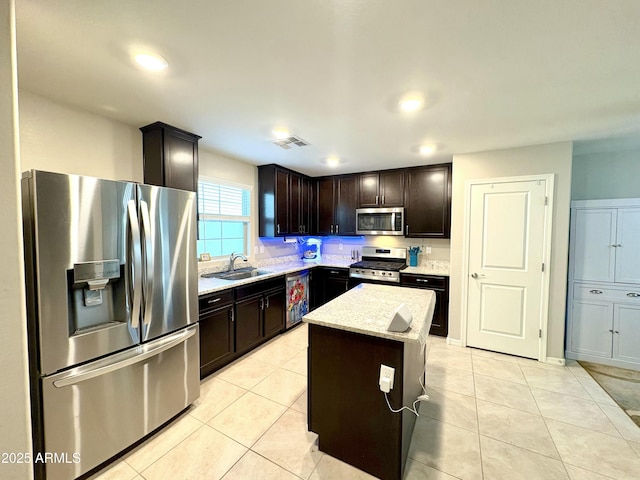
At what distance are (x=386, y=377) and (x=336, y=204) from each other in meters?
3.45

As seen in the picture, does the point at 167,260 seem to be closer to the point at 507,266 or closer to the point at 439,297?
the point at 439,297

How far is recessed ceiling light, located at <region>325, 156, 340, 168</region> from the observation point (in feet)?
11.5

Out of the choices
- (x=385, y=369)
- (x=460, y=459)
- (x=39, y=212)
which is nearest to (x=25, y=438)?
(x=39, y=212)

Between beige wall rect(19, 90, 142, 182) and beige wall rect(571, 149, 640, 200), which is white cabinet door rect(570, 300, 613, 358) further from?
beige wall rect(19, 90, 142, 182)

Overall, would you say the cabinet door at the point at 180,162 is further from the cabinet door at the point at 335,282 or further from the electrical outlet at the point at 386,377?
the cabinet door at the point at 335,282

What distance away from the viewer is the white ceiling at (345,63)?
116 cm

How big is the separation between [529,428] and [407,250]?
2.62 metres

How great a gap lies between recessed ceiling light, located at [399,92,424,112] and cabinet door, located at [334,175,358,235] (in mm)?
2376

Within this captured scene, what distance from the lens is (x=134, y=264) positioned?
5.49 ft

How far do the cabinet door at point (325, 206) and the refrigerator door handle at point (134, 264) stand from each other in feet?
10.7

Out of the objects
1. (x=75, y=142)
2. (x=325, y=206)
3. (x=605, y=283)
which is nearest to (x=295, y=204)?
(x=325, y=206)

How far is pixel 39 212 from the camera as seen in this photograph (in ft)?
4.37

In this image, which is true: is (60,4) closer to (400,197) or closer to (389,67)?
(389,67)

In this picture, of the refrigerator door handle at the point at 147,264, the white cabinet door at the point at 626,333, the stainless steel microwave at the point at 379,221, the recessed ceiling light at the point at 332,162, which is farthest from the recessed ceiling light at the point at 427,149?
the refrigerator door handle at the point at 147,264
